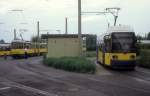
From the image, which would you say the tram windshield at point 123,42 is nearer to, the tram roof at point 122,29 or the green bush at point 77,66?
the tram roof at point 122,29

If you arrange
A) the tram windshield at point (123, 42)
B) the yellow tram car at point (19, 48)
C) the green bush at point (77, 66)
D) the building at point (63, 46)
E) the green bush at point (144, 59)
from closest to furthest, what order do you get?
the green bush at point (77, 66)
the tram windshield at point (123, 42)
the green bush at point (144, 59)
the building at point (63, 46)
the yellow tram car at point (19, 48)

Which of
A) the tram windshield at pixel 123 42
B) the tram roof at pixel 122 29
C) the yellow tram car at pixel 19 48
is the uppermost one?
the tram roof at pixel 122 29

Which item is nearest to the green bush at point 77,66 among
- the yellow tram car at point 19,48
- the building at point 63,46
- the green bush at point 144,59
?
the green bush at point 144,59

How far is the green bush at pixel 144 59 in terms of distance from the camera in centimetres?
3553

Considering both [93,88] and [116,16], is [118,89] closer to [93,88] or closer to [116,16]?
[93,88]

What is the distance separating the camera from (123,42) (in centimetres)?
3191

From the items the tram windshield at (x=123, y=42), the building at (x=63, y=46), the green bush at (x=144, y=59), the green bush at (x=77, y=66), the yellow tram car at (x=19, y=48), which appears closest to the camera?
the green bush at (x=77, y=66)

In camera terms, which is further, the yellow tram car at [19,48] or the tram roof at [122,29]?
the yellow tram car at [19,48]

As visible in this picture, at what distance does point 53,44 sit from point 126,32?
14.7 meters

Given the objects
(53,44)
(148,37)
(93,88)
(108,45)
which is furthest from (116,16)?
(148,37)

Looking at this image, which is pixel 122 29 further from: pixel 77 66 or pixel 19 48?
pixel 19 48

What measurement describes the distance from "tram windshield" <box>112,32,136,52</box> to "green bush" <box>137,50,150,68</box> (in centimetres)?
384

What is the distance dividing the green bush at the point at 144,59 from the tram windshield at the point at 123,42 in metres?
3.84

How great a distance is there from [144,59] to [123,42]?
17.8ft
